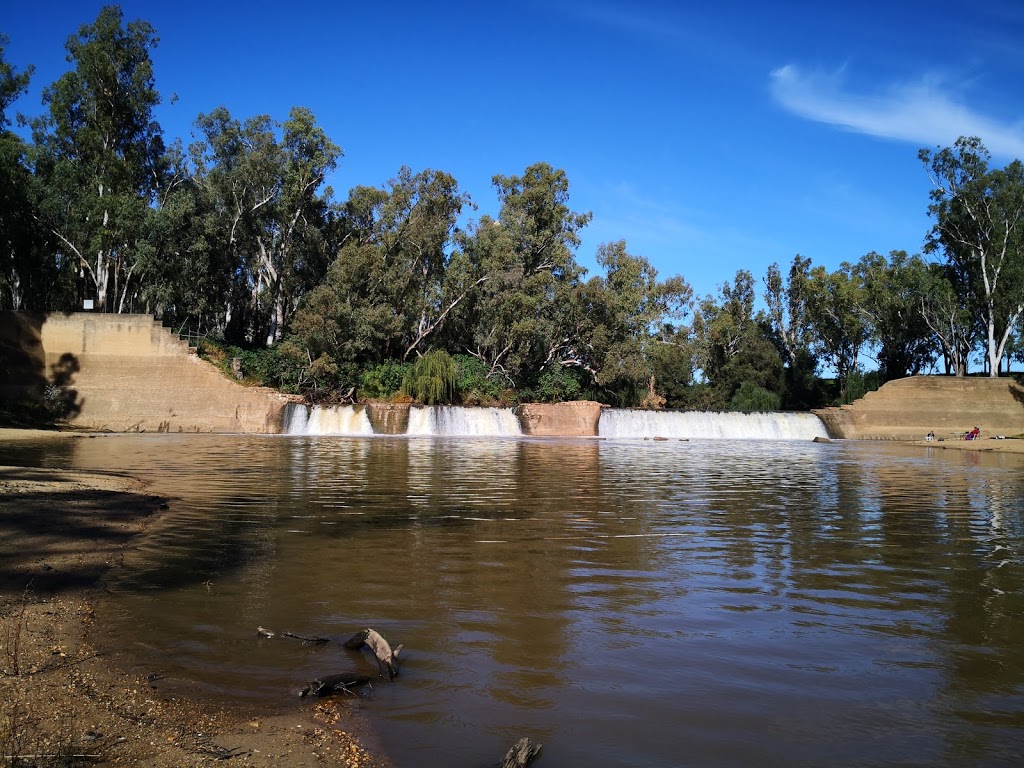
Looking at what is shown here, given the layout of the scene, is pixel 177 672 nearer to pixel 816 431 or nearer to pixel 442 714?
pixel 442 714

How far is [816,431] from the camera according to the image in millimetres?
45656

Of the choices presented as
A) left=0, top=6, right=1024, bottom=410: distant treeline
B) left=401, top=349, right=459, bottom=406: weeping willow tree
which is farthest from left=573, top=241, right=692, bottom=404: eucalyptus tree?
left=401, top=349, right=459, bottom=406: weeping willow tree

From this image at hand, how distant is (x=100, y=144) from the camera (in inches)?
1580

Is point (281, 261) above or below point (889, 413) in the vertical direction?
above

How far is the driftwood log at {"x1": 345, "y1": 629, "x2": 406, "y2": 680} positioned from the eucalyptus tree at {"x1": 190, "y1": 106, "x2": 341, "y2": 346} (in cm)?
4433

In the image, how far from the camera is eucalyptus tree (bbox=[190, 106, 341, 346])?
4609cm

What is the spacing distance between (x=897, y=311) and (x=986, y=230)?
8.31m

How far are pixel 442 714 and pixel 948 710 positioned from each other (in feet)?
10.5

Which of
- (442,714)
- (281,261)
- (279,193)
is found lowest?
(442,714)

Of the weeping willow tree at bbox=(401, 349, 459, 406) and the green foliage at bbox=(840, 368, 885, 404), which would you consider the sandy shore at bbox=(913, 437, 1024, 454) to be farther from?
the weeping willow tree at bbox=(401, 349, 459, 406)

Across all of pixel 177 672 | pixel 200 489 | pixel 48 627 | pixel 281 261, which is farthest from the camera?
pixel 281 261

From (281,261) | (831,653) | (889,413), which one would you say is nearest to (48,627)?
(831,653)

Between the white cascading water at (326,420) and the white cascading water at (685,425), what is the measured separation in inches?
540

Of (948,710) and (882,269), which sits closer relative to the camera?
(948,710)
